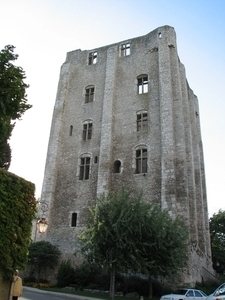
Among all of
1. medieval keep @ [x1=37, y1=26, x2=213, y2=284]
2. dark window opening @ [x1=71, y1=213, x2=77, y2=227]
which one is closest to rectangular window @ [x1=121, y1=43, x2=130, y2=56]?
medieval keep @ [x1=37, y1=26, x2=213, y2=284]

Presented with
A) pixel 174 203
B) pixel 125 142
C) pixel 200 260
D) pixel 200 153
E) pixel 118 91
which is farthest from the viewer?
pixel 200 153

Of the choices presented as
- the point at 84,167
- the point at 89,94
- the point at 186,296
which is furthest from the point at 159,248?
the point at 89,94

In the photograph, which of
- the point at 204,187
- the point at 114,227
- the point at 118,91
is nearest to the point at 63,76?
the point at 118,91

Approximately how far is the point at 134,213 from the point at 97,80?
1963 centimetres

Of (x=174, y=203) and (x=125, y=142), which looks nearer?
A: (x=174, y=203)

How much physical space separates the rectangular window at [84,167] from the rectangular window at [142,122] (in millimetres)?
5955

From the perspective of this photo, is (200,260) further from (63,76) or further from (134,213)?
(63,76)

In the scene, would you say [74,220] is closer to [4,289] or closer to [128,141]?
[128,141]

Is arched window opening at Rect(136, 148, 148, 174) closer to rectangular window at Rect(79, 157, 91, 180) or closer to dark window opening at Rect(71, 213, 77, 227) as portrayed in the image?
rectangular window at Rect(79, 157, 91, 180)

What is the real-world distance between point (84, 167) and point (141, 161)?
5933mm

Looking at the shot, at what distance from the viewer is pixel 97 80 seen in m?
34.3

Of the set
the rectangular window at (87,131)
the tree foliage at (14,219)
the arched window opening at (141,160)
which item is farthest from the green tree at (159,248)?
the rectangular window at (87,131)

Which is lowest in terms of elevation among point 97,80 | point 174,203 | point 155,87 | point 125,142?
point 174,203

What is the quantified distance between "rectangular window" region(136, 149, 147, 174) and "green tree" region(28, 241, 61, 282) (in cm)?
993
